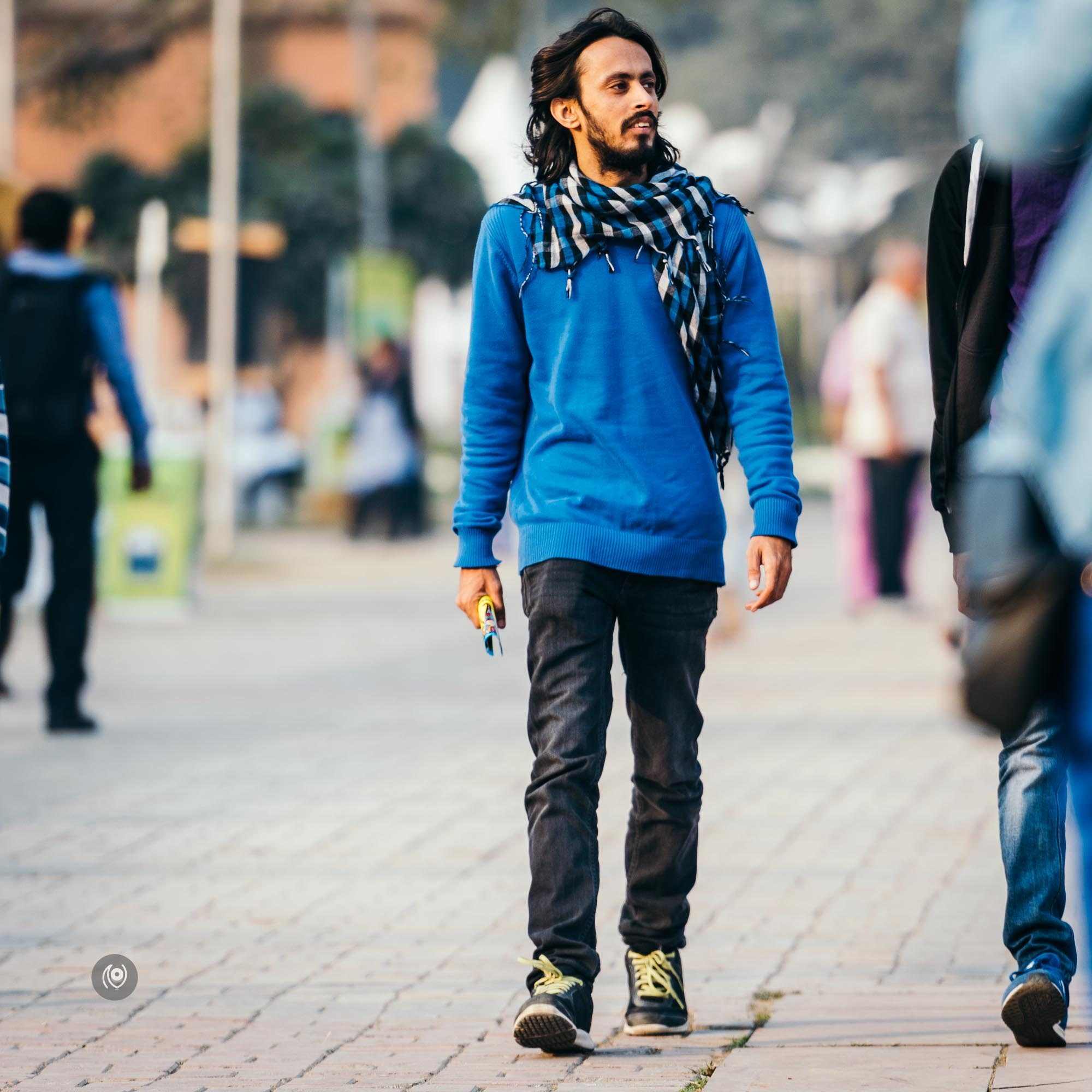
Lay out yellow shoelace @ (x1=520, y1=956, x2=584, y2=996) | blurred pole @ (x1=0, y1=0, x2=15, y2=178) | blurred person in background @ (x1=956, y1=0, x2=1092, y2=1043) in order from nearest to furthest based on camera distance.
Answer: blurred person in background @ (x1=956, y1=0, x2=1092, y2=1043), yellow shoelace @ (x1=520, y1=956, x2=584, y2=996), blurred pole @ (x1=0, y1=0, x2=15, y2=178)

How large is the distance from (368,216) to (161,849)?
1192 inches

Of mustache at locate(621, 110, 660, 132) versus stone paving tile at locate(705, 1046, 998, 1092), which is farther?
mustache at locate(621, 110, 660, 132)

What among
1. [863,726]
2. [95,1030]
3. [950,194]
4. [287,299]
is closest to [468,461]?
[950,194]

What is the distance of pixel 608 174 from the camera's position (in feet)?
15.0

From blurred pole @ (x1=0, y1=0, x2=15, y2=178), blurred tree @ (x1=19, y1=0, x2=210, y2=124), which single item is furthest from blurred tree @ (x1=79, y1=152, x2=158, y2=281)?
blurred pole @ (x1=0, y1=0, x2=15, y2=178)

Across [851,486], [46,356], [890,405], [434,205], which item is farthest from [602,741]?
[434,205]

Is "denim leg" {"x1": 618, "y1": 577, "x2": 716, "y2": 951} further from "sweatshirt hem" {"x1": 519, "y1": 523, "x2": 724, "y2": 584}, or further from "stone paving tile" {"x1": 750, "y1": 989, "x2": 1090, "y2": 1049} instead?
"stone paving tile" {"x1": 750, "y1": 989, "x2": 1090, "y2": 1049}

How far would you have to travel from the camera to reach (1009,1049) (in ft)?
14.4

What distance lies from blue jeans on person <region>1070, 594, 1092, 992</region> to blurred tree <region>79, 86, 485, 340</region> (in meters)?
35.5

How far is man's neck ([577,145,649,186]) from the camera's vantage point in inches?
180

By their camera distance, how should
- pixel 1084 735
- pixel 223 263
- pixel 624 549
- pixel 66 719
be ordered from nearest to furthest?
pixel 1084 735, pixel 624 549, pixel 66 719, pixel 223 263

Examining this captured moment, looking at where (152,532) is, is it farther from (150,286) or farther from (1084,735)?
(1084,735)

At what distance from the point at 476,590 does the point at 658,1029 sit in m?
0.88

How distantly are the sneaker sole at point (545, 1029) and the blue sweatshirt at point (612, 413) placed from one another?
2.65 ft
